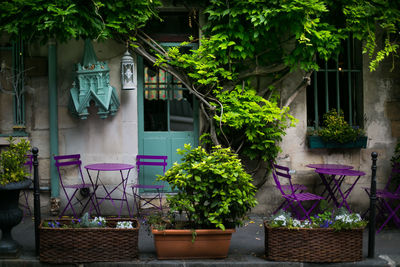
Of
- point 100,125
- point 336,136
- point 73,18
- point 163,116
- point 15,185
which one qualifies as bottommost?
point 15,185

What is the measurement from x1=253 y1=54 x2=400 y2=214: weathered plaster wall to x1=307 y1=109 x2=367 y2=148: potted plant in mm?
162

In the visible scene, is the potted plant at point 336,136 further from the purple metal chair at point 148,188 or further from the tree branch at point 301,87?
the purple metal chair at point 148,188

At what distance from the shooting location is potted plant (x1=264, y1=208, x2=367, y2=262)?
5785 millimetres

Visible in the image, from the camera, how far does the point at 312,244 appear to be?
Result: 5.79 metres

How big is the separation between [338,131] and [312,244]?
2.68 m

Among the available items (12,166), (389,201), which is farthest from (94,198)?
(389,201)

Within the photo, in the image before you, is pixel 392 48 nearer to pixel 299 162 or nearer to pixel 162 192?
pixel 299 162

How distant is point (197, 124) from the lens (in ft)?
26.9

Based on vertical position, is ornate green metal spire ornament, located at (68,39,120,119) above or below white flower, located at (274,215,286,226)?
above

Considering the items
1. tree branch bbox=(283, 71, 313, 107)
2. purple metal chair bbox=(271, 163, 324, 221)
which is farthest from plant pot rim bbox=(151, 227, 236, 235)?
tree branch bbox=(283, 71, 313, 107)

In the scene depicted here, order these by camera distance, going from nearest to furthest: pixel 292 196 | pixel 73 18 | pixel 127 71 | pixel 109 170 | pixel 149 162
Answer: pixel 73 18
pixel 292 196
pixel 109 170
pixel 127 71
pixel 149 162

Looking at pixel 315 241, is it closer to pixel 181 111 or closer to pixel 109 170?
pixel 109 170

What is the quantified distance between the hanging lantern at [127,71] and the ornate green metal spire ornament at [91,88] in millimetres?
269

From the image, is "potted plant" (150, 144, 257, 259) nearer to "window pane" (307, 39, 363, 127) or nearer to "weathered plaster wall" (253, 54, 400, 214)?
"weathered plaster wall" (253, 54, 400, 214)
